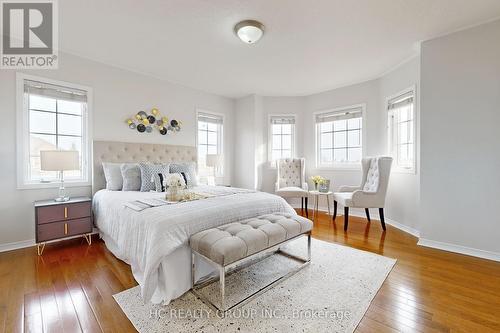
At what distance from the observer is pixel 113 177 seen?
316cm

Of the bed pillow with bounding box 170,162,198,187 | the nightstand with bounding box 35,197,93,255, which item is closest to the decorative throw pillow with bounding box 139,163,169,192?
the bed pillow with bounding box 170,162,198,187

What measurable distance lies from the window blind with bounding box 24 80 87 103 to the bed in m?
1.49

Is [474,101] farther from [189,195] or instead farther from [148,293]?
[148,293]

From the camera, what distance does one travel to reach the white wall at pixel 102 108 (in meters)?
2.71

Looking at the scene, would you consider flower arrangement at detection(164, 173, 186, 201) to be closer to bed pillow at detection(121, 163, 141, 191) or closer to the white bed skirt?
the white bed skirt

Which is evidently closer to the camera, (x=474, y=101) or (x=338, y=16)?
(x=338, y=16)

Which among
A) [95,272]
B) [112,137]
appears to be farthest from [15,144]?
[95,272]

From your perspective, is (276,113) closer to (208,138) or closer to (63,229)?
(208,138)

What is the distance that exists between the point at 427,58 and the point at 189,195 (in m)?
3.46

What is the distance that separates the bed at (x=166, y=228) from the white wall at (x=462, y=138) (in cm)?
194

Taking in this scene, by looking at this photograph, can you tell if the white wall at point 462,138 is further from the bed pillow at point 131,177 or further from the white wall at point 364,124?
the bed pillow at point 131,177

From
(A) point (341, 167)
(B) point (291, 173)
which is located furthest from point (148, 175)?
(A) point (341, 167)

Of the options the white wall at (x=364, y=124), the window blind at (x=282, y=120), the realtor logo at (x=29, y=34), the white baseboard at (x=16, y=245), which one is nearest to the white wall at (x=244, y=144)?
the white wall at (x=364, y=124)

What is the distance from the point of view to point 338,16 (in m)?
2.34
